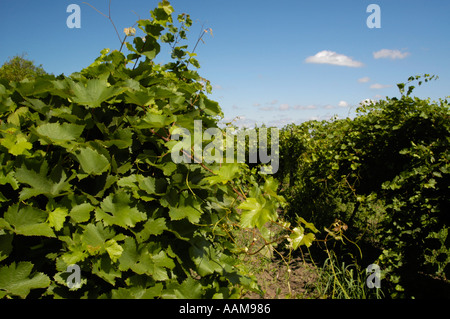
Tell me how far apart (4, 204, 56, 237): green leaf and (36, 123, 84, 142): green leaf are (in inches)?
9.8

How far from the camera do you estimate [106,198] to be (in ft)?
3.07

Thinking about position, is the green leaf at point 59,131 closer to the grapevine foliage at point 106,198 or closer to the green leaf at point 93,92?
the grapevine foliage at point 106,198

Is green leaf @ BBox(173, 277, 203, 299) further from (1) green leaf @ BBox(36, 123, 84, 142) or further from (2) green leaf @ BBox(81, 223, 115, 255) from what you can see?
(1) green leaf @ BBox(36, 123, 84, 142)

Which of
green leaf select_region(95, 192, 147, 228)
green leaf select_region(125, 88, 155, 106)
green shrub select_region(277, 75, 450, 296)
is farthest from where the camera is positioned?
green shrub select_region(277, 75, 450, 296)


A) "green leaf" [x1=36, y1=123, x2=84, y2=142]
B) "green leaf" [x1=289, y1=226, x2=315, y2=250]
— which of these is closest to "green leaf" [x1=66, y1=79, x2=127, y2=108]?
"green leaf" [x1=36, y1=123, x2=84, y2=142]

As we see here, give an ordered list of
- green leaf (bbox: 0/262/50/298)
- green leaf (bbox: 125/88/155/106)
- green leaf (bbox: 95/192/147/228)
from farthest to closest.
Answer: green leaf (bbox: 125/88/155/106)
green leaf (bbox: 95/192/147/228)
green leaf (bbox: 0/262/50/298)

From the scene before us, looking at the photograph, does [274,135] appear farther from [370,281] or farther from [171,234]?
[171,234]

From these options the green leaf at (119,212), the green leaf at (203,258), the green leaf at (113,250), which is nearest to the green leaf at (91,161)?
the green leaf at (119,212)

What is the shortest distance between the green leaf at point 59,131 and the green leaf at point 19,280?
42 cm

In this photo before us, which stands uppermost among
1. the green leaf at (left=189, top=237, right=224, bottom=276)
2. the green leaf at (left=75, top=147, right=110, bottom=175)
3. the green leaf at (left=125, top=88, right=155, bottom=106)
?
the green leaf at (left=125, top=88, right=155, bottom=106)

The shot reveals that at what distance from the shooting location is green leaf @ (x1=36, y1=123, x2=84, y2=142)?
0.92m

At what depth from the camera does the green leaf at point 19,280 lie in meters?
0.80

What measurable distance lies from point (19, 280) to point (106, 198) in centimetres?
35
